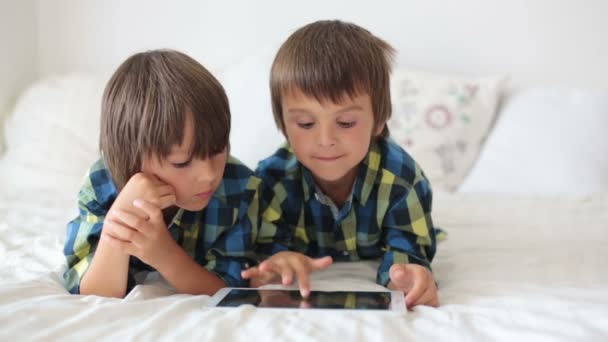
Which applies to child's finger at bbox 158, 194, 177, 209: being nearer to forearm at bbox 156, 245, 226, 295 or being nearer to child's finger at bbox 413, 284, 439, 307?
forearm at bbox 156, 245, 226, 295

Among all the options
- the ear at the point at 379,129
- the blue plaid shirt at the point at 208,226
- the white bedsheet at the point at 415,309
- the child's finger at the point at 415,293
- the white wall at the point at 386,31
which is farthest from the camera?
the white wall at the point at 386,31

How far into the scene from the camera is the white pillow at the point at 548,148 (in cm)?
155

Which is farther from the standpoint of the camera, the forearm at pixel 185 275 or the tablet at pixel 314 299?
A: the forearm at pixel 185 275

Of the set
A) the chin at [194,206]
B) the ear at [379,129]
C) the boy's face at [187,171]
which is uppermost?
the ear at [379,129]

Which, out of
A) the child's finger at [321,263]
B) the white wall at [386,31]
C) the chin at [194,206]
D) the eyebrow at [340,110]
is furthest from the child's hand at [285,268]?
the white wall at [386,31]

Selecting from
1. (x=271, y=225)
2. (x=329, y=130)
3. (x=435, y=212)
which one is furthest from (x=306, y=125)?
(x=435, y=212)

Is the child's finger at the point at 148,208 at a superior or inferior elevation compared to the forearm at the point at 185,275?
superior

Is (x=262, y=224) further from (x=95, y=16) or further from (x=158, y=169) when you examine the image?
(x=95, y=16)

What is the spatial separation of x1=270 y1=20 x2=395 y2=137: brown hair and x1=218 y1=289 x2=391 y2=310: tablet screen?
0.29 metres

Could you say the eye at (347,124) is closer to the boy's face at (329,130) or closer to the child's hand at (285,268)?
the boy's face at (329,130)

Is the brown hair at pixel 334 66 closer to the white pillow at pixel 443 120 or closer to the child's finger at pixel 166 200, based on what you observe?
the child's finger at pixel 166 200

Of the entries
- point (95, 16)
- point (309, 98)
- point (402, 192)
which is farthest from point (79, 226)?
point (95, 16)

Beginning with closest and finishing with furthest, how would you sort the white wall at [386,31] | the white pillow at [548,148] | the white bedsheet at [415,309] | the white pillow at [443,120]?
the white bedsheet at [415,309], the white pillow at [548,148], the white pillow at [443,120], the white wall at [386,31]

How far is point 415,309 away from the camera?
2.53 ft
